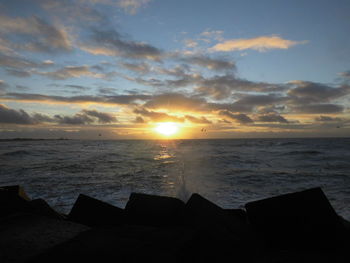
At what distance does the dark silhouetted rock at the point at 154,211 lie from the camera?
374cm

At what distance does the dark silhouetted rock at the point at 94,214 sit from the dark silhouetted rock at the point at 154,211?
0.30 metres

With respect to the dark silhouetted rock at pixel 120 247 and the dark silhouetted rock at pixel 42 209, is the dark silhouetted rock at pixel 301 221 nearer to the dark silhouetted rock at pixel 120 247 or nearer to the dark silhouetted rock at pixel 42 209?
the dark silhouetted rock at pixel 120 247

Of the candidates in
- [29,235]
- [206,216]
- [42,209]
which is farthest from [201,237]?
[42,209]

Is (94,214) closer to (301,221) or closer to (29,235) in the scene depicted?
(29,235)

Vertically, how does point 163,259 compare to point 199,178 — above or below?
above

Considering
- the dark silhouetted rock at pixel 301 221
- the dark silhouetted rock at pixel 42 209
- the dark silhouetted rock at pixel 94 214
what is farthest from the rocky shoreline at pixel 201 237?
the dark silhouetted rock at pixel 42 209

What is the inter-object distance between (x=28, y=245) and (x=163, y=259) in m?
1.39

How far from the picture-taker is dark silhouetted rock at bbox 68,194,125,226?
4.05 metres

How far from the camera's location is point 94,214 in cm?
410

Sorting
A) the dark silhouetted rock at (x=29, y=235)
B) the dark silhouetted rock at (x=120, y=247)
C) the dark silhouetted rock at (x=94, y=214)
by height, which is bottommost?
the dark silhouetted rock at (x=94, y=214)

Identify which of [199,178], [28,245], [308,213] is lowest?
[199,178]

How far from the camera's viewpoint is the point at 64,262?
204cm

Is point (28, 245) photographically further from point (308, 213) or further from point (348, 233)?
point (348, 233)

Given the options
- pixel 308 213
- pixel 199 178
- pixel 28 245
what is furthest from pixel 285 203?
pixel 199 178
